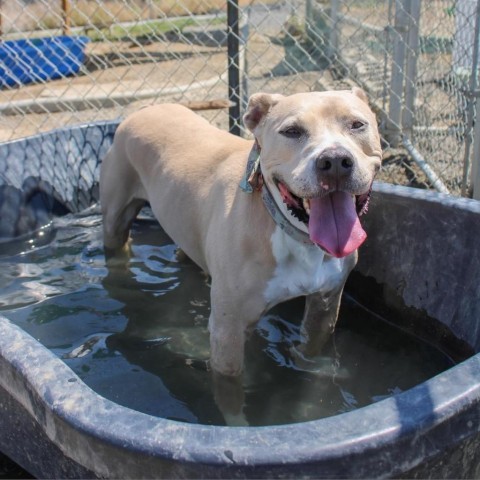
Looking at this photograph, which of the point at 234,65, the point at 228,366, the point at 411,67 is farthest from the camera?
the point at 411,67

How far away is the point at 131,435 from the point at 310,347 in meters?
1.71

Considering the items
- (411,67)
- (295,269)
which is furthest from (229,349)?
(411,67)

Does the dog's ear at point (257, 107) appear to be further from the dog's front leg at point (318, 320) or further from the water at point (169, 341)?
the water at point (169, 341)

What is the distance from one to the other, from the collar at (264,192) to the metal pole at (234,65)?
2402mm

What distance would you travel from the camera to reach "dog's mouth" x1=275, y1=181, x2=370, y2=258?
2477 mm

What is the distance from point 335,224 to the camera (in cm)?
250

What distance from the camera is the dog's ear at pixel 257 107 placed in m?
2.81

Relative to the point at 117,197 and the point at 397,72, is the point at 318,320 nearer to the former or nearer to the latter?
the point at 117,197

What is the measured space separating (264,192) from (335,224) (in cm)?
35

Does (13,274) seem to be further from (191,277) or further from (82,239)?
(191,277)

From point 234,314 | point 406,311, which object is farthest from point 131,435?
point 406,311

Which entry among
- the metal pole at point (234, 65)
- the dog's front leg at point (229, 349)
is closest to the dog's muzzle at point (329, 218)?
the dog's front leg at point (229, 349)

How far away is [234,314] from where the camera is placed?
2791 millimetres

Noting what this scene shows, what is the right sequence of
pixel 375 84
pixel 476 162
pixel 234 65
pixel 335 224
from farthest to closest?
Answer: pixel 375 84 < pixel 234 65 < pixel 476 162 < pixel 335 224
